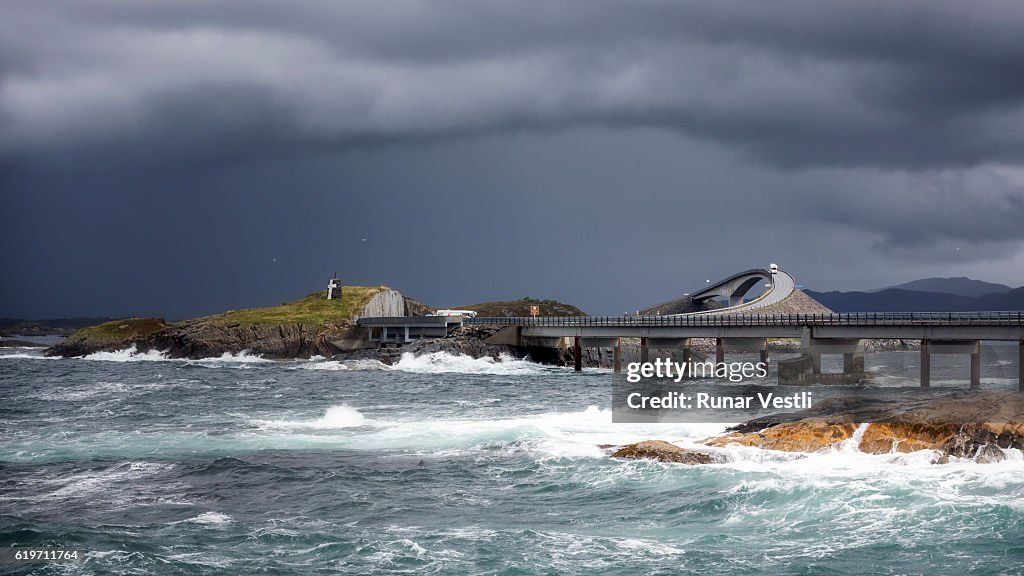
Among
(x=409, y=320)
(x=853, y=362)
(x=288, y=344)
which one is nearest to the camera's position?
(x=853, y=362)

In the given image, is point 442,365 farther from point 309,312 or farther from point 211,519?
point 211,519

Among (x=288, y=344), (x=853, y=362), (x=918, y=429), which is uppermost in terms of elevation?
(x=288, y=344)

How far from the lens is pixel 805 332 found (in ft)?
276

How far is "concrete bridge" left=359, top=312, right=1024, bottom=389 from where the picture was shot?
250ft

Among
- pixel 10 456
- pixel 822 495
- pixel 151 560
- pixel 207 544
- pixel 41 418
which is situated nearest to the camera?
pixel 151 560

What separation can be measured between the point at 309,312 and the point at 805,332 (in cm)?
7478

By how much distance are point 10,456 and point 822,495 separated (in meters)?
29.9

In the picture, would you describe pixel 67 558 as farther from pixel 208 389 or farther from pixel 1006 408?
pixel 208 389

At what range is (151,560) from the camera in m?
21.7

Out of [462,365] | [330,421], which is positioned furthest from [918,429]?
[462,365]

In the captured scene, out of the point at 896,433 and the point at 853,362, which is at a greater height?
the point at 896,433

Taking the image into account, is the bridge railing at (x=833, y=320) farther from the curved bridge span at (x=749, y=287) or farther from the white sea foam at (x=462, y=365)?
the curved bridge span at (x=749, y=287)

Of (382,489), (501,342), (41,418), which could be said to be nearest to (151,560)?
(382,489)

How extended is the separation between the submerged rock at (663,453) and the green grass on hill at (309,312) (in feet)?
325
